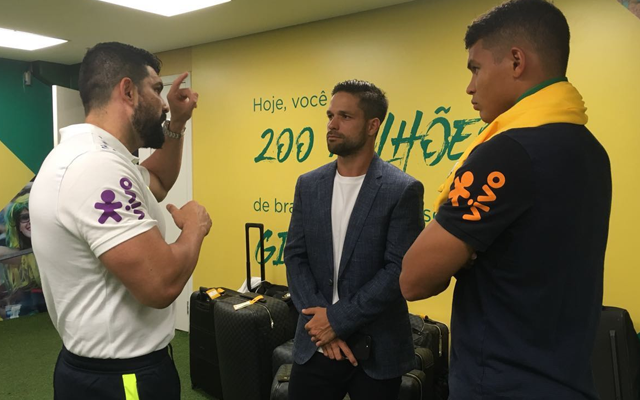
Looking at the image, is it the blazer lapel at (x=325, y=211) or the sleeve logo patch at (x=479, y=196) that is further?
the blazer lapel at (x=325, y=211)

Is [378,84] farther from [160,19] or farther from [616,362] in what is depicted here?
[616,362]

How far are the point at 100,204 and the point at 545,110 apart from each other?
0.91 meters

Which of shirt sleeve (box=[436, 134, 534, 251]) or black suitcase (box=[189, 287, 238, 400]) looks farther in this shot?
black suitcase (box=[189, 287, 238, 400])

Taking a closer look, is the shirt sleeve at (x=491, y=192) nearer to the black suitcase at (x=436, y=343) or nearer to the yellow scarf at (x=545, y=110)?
the yellow scarf at (x=545, y=110)

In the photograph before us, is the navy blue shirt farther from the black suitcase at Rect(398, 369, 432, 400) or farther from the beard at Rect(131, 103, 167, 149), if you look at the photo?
the black suitcase at Rect(398, 369, 432, 400)

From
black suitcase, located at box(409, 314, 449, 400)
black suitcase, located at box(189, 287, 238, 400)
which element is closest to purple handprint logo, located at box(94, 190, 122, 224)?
black suitcase, located at box(409, 314, 449, 400)

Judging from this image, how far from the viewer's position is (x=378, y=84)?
311 cm

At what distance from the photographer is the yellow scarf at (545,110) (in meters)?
0.89

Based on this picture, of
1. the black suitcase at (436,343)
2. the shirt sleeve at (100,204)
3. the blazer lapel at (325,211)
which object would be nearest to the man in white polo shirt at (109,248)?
the shirt sleeve at (100,204)

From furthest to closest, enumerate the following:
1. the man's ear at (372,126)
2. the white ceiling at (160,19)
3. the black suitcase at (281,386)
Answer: the white ceiling at (160,19) → the black suitcase at (281,386) → the man's ear at (372,126)

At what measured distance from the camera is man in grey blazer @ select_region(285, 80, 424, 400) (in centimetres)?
157

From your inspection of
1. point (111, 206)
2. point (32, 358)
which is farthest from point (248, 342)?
point (32, 358)

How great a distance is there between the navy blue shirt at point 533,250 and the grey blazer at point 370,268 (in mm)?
650

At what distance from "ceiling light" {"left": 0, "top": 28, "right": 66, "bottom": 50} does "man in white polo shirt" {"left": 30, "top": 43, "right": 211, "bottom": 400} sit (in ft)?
10.5
